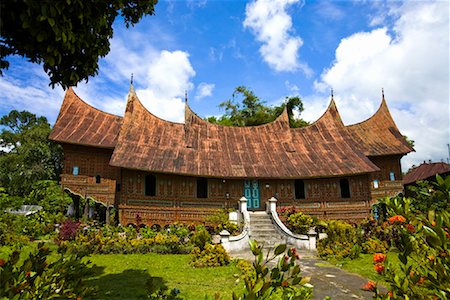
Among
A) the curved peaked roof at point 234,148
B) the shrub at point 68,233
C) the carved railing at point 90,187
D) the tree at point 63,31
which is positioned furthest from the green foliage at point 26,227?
the tree at point 63,31

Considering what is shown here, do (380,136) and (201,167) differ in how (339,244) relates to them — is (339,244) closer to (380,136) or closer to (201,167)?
(201,167)

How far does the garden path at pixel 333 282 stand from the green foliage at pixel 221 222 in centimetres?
474

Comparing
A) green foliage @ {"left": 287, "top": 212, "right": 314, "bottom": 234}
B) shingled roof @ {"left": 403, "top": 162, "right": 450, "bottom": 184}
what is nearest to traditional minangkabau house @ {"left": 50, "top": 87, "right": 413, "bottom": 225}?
green foliage @ {"left": 287, "top": 212, "right": 314, "bottom": 234}

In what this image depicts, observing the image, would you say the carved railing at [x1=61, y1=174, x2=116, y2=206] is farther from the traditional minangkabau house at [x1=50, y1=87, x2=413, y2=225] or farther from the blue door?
the blue door

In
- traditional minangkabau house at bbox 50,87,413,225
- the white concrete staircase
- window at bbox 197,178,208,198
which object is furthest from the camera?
window at bbox 197,178,208,198

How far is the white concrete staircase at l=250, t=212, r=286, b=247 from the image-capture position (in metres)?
14.8

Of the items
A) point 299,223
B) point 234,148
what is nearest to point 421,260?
point 299,223

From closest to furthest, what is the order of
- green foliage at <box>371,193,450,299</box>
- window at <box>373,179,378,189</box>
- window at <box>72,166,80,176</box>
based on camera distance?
1. green foliage at <box>371,193,450,299</box>
2. window at <box>72,166,80,176</box>
3. window at <box>373,179,378,189</box>

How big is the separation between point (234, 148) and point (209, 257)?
11425 millimetres

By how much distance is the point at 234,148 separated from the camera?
21109 mm

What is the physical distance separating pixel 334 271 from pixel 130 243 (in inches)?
309

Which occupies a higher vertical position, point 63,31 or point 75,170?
point 63,31

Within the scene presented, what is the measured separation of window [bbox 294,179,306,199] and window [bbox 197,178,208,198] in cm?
593

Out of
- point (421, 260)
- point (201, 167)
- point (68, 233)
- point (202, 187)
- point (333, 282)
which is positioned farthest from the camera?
point (202, 187)
